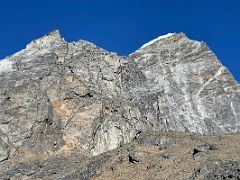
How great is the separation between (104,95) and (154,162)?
1868 centimetres

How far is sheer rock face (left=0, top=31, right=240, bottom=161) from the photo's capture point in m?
58.4

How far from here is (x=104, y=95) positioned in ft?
205

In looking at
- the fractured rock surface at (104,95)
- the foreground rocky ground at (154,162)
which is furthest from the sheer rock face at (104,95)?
the foreground rocky ground at (154,162)

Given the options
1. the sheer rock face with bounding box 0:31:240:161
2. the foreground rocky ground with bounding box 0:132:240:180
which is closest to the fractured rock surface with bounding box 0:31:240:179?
the sheer rock face with bounding box 0:31:240:161

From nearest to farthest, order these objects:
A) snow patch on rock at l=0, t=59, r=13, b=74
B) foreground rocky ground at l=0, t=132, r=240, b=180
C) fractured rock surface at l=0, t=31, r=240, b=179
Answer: foreground rocky ground at l=0, t=132, r=240, b=180
fractured rock surface at l=0, t=31, r=240, b=179
snow patch on rock at l=0, t=59, r=13, b=74

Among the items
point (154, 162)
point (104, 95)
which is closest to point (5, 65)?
point (104, 95)

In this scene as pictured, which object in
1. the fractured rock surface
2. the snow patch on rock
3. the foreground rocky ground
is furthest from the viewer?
the snow patch on rock

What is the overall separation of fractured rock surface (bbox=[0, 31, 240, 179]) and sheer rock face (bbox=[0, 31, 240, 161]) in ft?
0.31

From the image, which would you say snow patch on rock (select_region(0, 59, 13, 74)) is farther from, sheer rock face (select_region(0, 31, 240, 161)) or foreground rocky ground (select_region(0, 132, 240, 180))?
foreground rocky ground (select_region(0, 132, 240, 180))

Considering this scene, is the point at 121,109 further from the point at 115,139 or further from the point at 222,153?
the point at 222,153

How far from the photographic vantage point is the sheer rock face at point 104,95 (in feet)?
192

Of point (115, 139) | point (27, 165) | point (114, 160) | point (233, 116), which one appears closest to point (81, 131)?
point (115, 139)

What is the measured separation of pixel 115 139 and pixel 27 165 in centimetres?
956

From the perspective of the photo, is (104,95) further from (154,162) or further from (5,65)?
(154,162)
